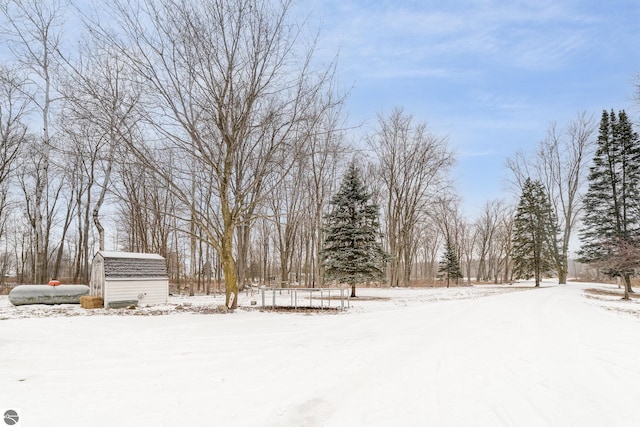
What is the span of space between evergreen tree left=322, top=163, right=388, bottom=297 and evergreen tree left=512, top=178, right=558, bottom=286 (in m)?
21.9

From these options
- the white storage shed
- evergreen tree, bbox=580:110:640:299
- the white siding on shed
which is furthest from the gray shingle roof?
evergreen tree, bbox=580:110:640:299

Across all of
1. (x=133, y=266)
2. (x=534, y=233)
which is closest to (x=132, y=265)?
(x=133, y=266)

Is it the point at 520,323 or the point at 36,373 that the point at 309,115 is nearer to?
the point at 520,323

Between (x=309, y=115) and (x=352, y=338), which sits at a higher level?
(x=309, y=115)

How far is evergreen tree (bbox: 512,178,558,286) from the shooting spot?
34844mm

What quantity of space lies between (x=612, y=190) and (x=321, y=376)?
100 feet

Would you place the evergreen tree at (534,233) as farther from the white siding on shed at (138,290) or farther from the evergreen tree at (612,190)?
the white siding on shed at (138,290)

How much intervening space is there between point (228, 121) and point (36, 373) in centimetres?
812

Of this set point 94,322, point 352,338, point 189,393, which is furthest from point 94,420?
point 94,322

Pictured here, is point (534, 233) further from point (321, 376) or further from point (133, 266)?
point (321, 376)

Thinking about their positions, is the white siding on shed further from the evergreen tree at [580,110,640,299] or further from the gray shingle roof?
the evergreen tree at [580,110,640,299]

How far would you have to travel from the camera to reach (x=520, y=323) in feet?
28.6

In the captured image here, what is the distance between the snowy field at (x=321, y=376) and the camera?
10.7 feet

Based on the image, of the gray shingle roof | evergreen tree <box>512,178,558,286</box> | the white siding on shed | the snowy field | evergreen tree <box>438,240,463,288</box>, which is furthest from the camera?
evergreen tree <box>438,240,463,288</box>
